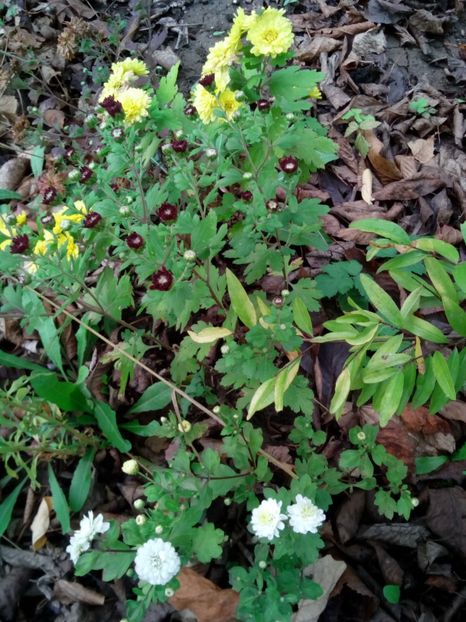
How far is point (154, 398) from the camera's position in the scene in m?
1.91

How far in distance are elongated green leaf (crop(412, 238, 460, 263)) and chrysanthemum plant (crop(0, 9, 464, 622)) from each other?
0.04 feet

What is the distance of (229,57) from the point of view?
5.39 feet

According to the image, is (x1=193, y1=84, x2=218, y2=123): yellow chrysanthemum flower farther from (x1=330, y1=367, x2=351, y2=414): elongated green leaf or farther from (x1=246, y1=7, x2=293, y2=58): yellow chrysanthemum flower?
(x1=330, y1=367, x2=351, y2=414): elongated green leaf

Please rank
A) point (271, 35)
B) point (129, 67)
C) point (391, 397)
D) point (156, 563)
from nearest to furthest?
point (156, 563) → point (391, 397) → point (271, 35) → point (129, 67)

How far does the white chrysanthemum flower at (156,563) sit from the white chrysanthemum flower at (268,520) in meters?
0.20

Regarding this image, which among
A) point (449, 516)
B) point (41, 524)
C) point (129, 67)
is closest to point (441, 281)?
point (449, 516)

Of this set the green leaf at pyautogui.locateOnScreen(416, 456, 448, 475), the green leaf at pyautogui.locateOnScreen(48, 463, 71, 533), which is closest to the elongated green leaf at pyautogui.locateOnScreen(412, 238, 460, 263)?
the green leaf at pyautogui.locateOnScreen(416, 456, 448, 475)

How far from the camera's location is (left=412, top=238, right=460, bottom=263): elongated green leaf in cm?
143

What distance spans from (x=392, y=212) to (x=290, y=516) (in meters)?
1.43

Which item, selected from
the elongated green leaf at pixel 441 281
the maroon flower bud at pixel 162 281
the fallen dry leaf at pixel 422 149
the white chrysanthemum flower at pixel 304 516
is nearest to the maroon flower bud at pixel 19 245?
the maroon flower bud at pixel 162 281

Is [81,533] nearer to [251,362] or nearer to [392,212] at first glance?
[251,362]

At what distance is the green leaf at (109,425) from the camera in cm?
182

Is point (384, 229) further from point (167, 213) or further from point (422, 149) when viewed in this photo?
point (422, 149)

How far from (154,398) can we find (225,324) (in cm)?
42
